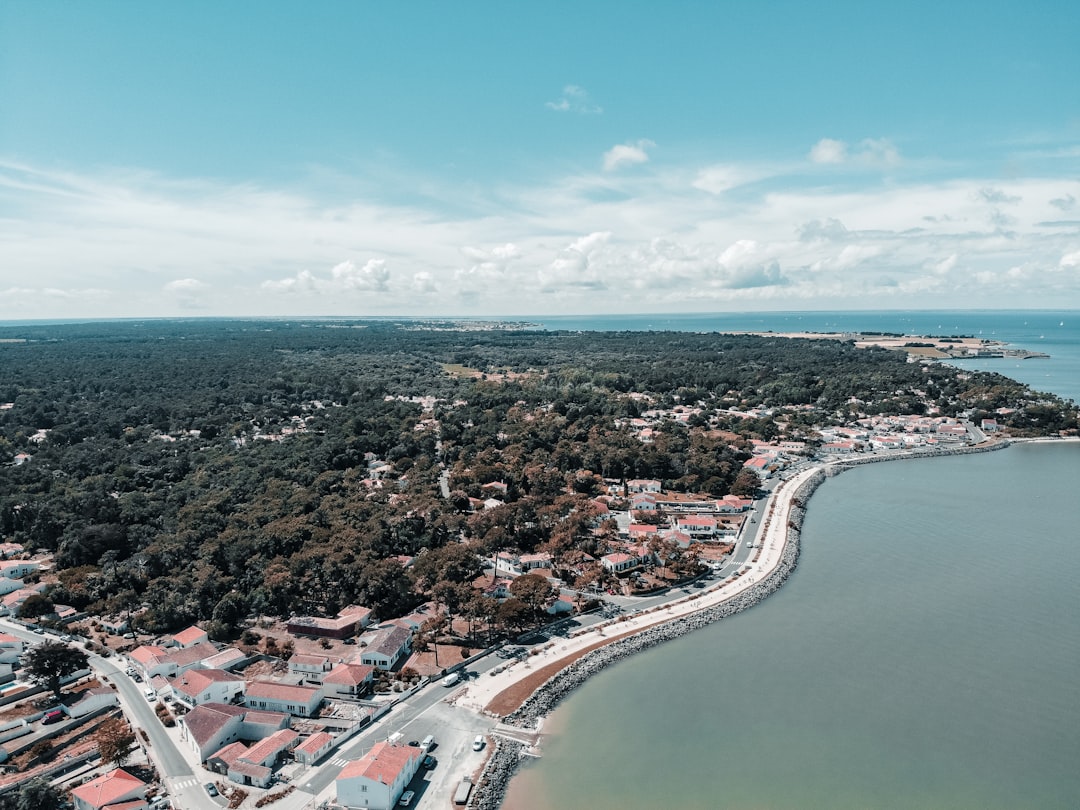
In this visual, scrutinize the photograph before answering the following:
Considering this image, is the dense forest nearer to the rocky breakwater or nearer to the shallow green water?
the rocky breakwater

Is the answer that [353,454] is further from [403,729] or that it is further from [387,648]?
[403,729]

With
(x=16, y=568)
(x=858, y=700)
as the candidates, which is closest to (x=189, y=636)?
(x=16, y=568)

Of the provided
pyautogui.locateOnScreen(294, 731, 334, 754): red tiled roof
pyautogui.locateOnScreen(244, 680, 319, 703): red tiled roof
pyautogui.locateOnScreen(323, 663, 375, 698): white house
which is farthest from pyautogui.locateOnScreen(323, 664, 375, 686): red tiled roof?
pyautogui.locateOnScreen(294, 731, 334, 754): red tiled roof

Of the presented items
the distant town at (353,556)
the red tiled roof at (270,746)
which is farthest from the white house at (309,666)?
the red tiled roof at (270,746)

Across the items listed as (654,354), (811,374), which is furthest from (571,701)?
(654,354)

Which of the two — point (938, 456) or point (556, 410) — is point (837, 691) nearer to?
point (938, 456)

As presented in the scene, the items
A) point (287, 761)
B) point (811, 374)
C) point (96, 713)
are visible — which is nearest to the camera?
point (287, 761)
